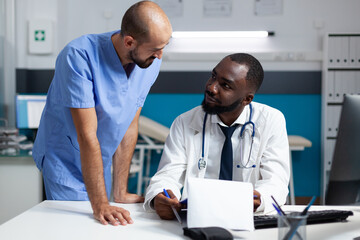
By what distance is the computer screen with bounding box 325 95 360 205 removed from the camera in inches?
43.9

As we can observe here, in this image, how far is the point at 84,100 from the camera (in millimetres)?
1476

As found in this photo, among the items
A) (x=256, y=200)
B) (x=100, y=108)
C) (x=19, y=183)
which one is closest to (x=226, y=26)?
(x=19, y=183)

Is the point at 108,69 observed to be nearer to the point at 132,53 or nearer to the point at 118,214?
the point at 132,53

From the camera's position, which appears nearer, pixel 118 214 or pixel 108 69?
pixel 118 214

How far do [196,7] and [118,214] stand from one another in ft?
10.4

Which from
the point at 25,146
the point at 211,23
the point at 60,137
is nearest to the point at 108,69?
the point at 60,137

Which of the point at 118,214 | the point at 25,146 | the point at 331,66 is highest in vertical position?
the point at 331,66

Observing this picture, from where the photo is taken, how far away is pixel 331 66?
3.99 metres

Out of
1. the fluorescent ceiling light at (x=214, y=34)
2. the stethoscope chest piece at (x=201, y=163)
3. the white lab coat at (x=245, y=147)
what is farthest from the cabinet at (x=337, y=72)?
the stethoscope chest piece at (x=201, y=163)

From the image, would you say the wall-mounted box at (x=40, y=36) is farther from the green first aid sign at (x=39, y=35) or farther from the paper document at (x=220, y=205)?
the paper document at (x=220, y=205)

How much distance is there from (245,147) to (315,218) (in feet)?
1.50

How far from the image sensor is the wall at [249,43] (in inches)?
160

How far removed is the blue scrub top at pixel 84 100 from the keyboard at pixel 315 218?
662mm

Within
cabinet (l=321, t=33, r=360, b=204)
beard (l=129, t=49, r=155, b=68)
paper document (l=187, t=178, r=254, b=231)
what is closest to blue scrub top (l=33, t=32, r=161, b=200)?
beard (l=129, t=49, r=155, b=68)
